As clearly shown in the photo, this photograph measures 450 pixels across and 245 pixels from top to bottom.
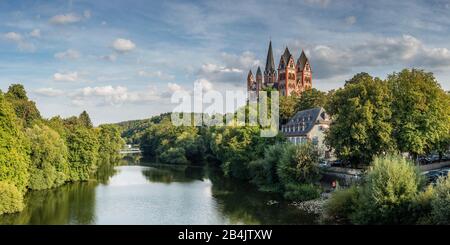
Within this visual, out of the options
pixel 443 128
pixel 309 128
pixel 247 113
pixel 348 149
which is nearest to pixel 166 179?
pixel 247 113

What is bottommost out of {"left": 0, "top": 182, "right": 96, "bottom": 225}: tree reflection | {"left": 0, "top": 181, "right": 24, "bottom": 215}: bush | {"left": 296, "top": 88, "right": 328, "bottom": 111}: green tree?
{"left": 0, "top": 182, "right": 96, "bottom": 225}: tree reflection

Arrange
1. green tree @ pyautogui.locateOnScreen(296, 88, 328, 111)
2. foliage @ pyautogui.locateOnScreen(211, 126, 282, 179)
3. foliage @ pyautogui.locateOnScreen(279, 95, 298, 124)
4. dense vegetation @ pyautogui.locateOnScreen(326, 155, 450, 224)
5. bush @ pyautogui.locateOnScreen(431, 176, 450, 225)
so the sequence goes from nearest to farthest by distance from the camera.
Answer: bush @ pyautogui.locateOnScreen(431, 176, 450, 225), dense vegetation @ pyautogui.locateOnScreen(326, 155, 450, 224), foliage @ pyautogui.locateOnScreen(211, 126, 282, 179), green tree @ pyautogui.locateOnScreen(296, 88, 328, 111), foliage @ pyautogui.locateOnScreen(279, 95, 298, 124)

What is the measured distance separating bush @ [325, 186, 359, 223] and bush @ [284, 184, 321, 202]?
7615 millimetres

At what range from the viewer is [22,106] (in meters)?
60.2


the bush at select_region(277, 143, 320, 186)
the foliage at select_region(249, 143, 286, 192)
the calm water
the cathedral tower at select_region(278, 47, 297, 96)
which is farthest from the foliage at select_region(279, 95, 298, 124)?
the cathedral tower at select_region(278, 47, 297, 96)

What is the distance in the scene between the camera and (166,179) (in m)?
55.2

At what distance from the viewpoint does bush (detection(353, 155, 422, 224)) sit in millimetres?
22688

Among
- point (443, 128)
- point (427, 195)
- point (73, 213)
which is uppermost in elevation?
point (443, 128)

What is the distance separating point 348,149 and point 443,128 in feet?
28.1

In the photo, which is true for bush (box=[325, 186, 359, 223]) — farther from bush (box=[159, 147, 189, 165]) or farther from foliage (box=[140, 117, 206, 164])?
bush (box=[159, 147, 189, 165])

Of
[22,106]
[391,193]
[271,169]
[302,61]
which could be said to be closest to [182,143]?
[22,106]

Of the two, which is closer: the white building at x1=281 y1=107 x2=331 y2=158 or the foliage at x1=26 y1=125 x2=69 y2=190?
the foliage at x1=26 y1=125 x2=69 y2=190

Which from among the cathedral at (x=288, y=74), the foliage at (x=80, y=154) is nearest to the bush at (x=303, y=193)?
the foliage at (x=80, y=154)

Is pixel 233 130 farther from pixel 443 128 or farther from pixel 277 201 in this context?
pixel 443 128
